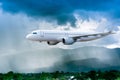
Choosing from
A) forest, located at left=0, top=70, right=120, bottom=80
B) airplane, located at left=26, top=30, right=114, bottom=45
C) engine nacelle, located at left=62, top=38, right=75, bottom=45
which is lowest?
forest, located at left=0, top=70, right=120, bottom=80

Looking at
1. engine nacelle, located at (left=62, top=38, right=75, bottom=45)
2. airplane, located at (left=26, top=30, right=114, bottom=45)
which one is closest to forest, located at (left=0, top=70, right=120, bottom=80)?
engine nacelle, located at (left=62, top=38, right=75, bottom=45)

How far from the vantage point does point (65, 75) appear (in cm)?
1408

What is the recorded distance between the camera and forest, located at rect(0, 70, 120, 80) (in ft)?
41.7

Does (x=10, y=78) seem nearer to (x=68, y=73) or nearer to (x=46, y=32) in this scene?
(x=68, y=73)

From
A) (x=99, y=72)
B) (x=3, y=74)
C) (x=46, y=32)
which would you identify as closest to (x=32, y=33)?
(x=46, y=32)

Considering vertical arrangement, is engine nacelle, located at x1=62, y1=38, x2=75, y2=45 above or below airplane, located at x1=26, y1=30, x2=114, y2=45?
below

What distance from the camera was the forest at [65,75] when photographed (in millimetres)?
12724

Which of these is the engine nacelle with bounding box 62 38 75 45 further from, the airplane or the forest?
the forest

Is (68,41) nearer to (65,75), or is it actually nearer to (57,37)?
(57,37)

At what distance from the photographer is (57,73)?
49.1 feet

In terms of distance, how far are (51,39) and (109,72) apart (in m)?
11.4

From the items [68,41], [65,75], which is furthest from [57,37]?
[65,75]

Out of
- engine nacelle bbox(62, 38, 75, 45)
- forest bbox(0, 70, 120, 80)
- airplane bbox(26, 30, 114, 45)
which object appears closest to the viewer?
forest bbox(0, 70, 120, 80)

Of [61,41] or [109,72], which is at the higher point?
[61,41]
